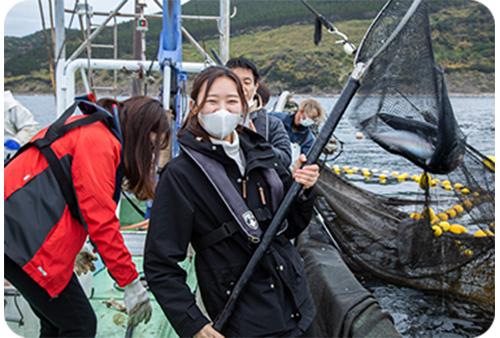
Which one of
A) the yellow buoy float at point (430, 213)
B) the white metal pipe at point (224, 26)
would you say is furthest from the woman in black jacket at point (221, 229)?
the white metal pipe at point (224, 26)

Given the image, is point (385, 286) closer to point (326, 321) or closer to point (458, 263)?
point (458, 263)

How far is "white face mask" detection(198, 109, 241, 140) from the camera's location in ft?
5.45

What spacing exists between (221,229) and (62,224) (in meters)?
0.86

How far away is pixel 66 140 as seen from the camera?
1.80 metres

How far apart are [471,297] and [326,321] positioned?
205 cm

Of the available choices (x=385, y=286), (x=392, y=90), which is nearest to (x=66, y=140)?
(x=392, y=90)

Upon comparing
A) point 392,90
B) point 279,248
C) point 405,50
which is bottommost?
point 279,248

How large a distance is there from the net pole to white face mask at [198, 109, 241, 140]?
41 centimetres

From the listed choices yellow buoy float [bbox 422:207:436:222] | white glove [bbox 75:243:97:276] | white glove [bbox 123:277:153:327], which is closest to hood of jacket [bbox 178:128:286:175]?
white glove [bbox 123:277:153:327]

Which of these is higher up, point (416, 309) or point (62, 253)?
point (62, 253)

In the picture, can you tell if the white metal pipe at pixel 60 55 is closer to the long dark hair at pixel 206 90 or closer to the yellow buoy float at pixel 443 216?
the long dark hair at pixel 206 90

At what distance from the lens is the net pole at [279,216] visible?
1524 mm

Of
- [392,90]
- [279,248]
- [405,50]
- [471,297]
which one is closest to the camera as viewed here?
[279,248]

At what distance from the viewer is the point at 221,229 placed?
1560 mm
